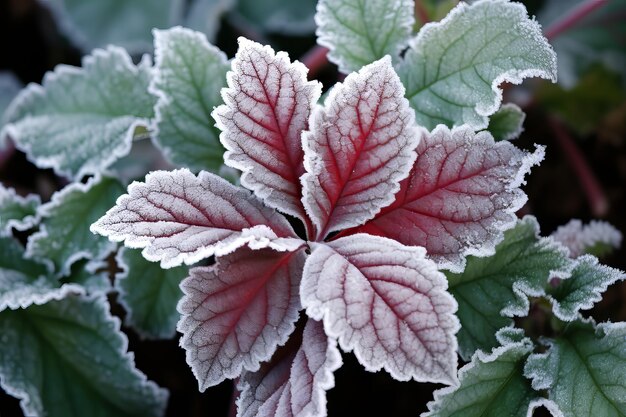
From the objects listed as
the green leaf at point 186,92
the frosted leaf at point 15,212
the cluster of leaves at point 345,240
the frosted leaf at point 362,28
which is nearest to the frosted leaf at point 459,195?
the cluster of leaves at point 345,240

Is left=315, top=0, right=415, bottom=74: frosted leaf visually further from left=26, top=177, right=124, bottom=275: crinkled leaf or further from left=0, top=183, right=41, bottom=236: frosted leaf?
left=0, top=183, right=41, bottom=236: frosted leaf

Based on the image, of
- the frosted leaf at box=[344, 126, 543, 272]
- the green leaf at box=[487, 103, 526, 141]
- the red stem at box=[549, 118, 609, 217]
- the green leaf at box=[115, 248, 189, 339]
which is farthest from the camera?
the red stem at box=[549, 118, 609, 217]

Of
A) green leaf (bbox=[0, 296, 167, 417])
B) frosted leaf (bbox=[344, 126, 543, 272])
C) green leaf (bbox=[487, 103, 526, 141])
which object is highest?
green leaf (bbox=[487, 103, 526, 141])

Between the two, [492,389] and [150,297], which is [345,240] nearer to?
[492,389]

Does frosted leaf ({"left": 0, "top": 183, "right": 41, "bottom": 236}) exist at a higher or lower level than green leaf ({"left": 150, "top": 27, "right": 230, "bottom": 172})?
lower

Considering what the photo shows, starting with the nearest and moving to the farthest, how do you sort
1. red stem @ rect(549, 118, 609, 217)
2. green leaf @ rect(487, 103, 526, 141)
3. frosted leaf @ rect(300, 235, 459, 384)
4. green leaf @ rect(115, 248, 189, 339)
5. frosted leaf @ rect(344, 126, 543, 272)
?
frosted leaf @ rect(300, 235, 459, 384), frosted leaf @ rect(344, 126, 543, 272), green leaf @ rect(487, 103, 526, 141), green leaf @ rect(115, 248, 189, 339), red stem @ rect(549, 118, 609, 217)

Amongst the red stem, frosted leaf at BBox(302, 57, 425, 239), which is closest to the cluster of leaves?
frosted leaf at BBox(302, 57, 425, 239)

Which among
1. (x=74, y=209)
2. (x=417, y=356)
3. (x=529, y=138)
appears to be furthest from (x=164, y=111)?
(x=529, y=138)

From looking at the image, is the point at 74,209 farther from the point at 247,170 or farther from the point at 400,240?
the point at 400,240

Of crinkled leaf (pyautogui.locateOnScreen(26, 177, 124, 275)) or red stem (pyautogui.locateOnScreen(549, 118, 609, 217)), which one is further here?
red stem (pyautogui.locateOnScreen(549, 118, 609, 217))
